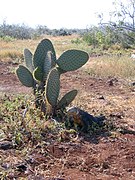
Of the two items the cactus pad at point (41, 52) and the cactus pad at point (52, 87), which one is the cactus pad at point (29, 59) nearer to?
the cactus pad at point (41, 52)

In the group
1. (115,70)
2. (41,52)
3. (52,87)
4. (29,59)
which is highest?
(41,52)

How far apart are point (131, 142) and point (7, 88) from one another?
337 cm

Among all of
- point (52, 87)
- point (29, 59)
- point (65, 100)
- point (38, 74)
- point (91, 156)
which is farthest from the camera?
point (29, 59)

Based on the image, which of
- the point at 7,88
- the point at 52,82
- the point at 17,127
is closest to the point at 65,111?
the point at 52,82

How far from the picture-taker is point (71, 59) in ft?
17.1

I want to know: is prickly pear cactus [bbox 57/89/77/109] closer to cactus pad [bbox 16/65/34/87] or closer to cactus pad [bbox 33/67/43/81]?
cactus pad [bbox 33/67/43/81]

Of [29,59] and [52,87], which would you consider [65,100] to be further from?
[29,59]

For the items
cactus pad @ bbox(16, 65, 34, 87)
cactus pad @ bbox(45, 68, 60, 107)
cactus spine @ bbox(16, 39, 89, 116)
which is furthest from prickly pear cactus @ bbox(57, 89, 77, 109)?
cactus pad @ bbox(16, 65, 34, 87)

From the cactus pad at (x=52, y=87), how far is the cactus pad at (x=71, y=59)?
455mm

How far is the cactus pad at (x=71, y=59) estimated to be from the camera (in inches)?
204

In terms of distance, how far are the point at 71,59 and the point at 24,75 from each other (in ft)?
2.05

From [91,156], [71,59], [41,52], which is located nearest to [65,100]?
[71,59]

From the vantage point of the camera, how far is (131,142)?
4.18 m

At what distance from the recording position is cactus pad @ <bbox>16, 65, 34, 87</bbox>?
5.21 metres
